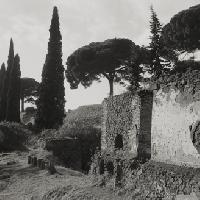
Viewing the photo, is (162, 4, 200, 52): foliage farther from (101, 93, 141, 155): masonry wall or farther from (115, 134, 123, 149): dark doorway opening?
(115, 134, 123, 149): dark doorway opening

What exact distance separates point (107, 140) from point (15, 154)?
7.67m

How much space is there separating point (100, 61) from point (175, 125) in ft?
92.3

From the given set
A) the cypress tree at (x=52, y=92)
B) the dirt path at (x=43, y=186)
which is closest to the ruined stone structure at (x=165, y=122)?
the dirt path at (x=43, y=186)

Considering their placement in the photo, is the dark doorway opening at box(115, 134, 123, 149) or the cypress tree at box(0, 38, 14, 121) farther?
the cypress tree at box(0, 38, 14, 121)

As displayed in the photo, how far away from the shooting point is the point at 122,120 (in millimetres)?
15977

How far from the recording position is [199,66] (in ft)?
87.6

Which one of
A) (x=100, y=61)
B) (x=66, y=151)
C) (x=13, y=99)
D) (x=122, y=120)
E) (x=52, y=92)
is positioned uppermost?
(x=100, y=61)

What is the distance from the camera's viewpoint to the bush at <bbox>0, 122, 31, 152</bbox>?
85.8 ft

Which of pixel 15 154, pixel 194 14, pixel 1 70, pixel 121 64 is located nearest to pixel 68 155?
pixel 15 154

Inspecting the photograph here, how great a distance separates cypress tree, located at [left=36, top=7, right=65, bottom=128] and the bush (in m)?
1.88

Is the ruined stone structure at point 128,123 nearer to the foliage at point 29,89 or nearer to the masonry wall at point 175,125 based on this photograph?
the masonry wall at point 175,125

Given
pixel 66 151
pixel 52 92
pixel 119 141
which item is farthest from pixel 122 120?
pixel 52 92

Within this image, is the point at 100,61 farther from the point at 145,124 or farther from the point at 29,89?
the point at 145,124

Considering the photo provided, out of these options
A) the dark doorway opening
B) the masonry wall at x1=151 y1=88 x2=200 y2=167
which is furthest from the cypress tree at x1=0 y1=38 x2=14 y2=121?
the masonry wall at x1=151 y1=88 x2=200 y2=167
